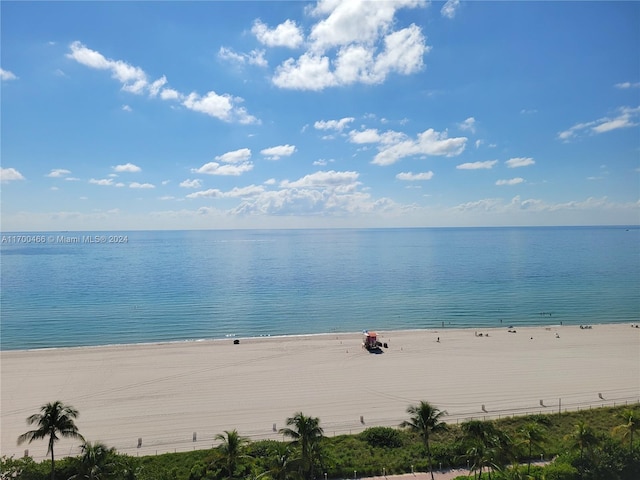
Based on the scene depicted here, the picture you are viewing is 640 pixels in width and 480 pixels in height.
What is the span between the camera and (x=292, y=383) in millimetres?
39750

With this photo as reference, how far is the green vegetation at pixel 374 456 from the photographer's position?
19031 mm

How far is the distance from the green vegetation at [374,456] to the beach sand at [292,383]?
12.8 ft

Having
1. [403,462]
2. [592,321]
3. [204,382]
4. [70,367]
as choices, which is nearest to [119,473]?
[403,462]

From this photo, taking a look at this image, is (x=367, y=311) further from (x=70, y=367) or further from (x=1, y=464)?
(x=1, y=464)

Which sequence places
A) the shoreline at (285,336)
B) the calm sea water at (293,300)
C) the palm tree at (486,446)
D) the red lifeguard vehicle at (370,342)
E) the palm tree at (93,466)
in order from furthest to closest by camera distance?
the calm sea water at (293,300)
the shoreline at (285,336)
the red lifeguard vehicle at (370,342)
the palm tree at (486,446)
the palm tree at (93,466)

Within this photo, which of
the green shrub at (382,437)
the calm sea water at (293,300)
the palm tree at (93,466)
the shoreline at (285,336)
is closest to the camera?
the palm tree at (93,466)

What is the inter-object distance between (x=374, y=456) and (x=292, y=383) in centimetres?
1591

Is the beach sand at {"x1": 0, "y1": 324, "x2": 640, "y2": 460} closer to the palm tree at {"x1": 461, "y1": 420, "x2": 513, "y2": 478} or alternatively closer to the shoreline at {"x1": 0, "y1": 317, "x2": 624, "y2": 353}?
the shoreline at {"x1": 0, "y1": 317, "x2": 624, "y2": 353}

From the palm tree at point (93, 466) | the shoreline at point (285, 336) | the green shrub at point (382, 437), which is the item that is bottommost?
the green shrub at point (382, 437)

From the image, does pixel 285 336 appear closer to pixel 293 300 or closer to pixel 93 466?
pixel 293 300

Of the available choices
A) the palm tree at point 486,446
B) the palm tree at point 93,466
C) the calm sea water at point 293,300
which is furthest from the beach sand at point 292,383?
the palm tree at point 486,446

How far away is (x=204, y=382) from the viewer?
4034 centimetres

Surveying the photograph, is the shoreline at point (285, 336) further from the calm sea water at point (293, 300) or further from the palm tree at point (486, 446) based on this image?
the palm tree at point (486, 446)

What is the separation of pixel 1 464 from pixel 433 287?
283 ft
